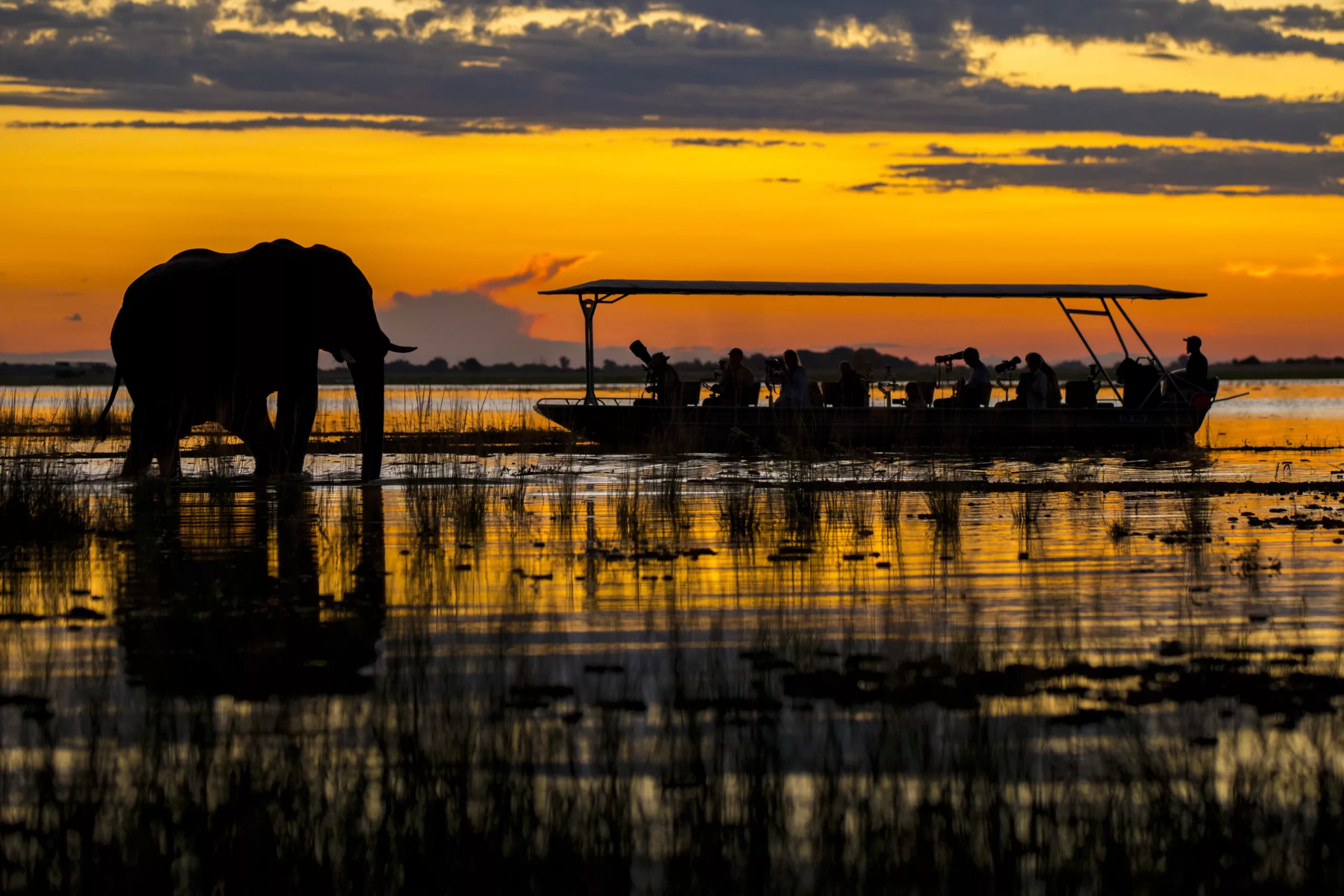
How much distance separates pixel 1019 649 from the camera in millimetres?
7086

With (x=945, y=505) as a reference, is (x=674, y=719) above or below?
below

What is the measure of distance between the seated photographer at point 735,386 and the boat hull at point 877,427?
2.20ft

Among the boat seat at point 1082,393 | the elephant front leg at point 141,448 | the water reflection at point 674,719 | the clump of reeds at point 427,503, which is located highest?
the boat seat at point 1082,393

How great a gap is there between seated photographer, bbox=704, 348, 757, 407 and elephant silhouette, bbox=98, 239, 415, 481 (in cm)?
712

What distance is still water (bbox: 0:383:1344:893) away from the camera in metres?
4.45

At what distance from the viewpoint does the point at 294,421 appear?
18047mm

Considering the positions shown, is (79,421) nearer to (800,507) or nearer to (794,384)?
(794,384)

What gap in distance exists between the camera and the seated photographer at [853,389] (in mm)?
25219

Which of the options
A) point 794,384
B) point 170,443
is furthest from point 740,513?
point 794,384

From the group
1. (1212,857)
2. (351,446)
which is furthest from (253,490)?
(1212,857)

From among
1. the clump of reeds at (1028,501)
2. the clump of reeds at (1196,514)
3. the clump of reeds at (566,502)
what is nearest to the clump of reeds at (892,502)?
the clump of reeds at (1028,501)

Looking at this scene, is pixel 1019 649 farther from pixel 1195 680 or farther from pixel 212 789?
pixel 212 789

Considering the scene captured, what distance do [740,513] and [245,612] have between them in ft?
18.8

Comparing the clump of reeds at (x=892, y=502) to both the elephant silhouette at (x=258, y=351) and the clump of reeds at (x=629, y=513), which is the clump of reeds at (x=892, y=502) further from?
the elephant silhouette at (x=258, y=351)
